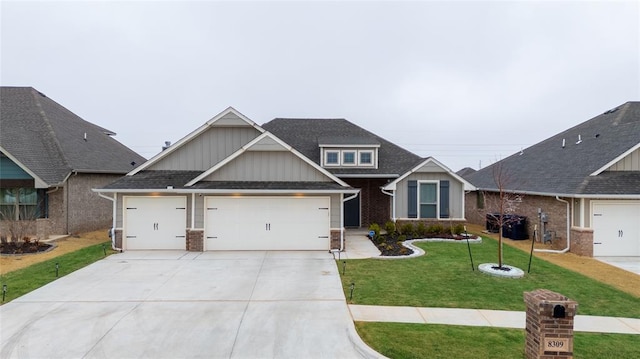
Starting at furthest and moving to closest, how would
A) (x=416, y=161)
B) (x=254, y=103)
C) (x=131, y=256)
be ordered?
(x=254, y=103) → (x=416, y=161) → (x=131, y=256)

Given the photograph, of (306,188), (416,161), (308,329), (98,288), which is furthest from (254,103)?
(308,329)

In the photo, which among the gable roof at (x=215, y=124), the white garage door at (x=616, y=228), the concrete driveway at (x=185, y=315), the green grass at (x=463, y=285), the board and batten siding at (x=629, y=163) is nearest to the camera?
the concrete driveway at (x=185, y=315)

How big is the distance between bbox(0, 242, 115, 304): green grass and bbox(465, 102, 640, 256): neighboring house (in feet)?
58.7

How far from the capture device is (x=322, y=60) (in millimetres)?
29781

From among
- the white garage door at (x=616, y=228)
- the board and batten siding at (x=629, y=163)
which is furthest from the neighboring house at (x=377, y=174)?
the board and batten siding at (x=629, y=163)

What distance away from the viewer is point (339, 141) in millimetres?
18609

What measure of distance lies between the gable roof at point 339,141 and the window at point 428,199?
1754mm

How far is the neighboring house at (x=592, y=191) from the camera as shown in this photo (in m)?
12.3

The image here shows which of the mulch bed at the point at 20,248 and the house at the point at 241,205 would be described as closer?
the mulch bed at the point at 20,248

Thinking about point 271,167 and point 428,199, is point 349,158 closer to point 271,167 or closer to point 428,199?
point 428,199

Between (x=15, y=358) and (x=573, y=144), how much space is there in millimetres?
22440

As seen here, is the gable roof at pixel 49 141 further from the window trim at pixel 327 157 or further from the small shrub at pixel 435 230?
the small shrub at pixel 435 230

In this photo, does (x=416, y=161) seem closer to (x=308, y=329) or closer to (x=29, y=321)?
(x=308, y=329)

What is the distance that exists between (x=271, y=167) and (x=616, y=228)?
1383cm
